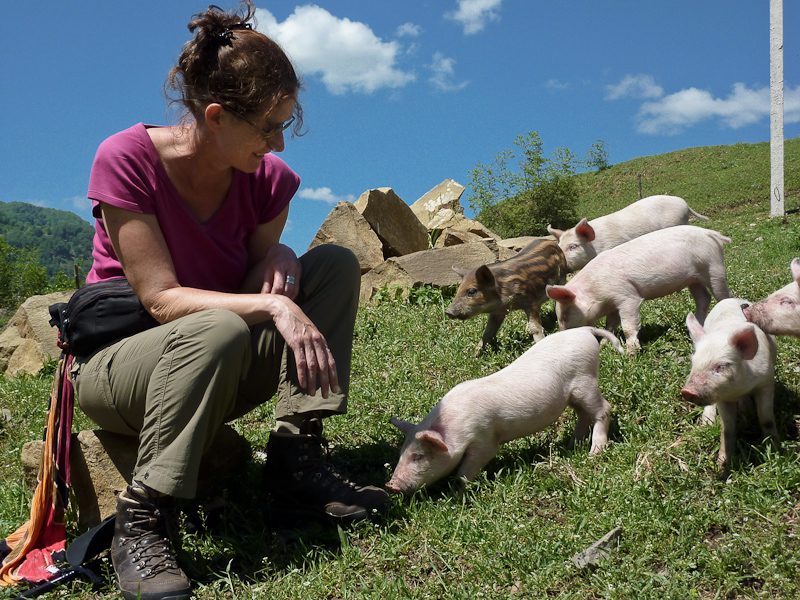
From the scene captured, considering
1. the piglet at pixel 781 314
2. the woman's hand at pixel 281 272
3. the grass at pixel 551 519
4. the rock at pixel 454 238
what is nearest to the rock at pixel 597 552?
the grass at pixel 551 519

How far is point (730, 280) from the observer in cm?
686

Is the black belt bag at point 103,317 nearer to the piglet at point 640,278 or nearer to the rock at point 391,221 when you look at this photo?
the piglet at point 640,278

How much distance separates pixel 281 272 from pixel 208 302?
48 cm

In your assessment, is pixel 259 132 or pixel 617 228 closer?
pixel 259 132

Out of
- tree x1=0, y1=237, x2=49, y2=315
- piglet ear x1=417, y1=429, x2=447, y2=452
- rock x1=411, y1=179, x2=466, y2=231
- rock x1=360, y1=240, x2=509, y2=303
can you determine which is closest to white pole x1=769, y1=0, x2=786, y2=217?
rock x1=411, y1=179, x2=466, y2=231

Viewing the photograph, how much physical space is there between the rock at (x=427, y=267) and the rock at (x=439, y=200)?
467cm

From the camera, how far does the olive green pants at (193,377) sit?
264cm

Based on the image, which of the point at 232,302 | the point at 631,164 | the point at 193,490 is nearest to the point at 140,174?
the point at 232,302

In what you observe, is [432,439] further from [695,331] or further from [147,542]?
[695,331]

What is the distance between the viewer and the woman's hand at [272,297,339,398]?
8.83ft

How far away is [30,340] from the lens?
7816 millimetres

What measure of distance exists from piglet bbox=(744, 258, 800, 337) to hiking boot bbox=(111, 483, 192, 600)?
3.00m

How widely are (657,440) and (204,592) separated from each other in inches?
93.3

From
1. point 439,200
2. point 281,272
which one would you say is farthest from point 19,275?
point 281,272
